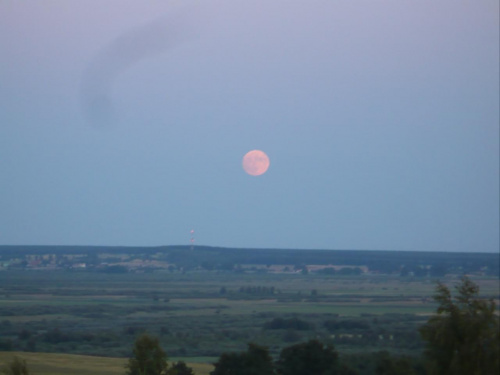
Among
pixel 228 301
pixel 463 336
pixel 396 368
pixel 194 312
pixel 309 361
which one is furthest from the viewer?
pixel 228 301

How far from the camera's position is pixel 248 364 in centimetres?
2041

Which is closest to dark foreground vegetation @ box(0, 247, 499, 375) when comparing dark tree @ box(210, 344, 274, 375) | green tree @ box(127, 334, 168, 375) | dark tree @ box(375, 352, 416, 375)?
dark tree @ box(375, 352, 416, 375)

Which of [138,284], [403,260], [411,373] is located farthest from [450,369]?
[403,260]

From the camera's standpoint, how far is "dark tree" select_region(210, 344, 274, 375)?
20.2 m

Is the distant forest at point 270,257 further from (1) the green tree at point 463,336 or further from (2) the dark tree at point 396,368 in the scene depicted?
(1) the green tree at point 463,336

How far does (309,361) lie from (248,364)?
1669mm

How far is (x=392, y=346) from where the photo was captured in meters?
33.7

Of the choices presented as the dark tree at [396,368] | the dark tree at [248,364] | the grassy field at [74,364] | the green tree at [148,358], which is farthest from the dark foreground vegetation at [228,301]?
the green tree at [148,358]

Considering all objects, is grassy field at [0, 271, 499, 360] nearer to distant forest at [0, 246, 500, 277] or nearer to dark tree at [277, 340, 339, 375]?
distant forest at [0, 246, 500, 277]

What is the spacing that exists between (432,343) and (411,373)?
1.83 meters

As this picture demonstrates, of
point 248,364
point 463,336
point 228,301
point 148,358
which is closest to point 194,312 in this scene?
point 228,301

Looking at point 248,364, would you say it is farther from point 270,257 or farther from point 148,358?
point 270,257

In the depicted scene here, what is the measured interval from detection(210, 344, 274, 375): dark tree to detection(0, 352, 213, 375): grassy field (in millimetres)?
3488

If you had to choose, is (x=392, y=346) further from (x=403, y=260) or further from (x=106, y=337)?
(x=403, y=260)
